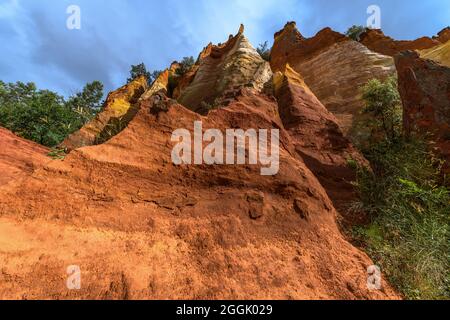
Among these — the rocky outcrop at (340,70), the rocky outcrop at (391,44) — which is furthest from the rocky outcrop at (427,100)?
the rocky outcrop at (391,44)

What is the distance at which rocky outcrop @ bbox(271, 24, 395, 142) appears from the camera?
13.3 m

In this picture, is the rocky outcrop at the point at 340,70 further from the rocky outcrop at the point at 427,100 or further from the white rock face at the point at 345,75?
the rocky outcrop at the point at 427,100

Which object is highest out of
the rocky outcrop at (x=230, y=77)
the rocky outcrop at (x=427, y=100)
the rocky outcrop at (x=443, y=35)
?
the rocky outcrop at (x=443, y=35)

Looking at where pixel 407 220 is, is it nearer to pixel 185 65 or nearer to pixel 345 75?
pixel 345 75

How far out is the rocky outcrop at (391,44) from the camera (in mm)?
21062

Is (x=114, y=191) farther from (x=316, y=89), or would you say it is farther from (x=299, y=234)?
(x=316, y=89)

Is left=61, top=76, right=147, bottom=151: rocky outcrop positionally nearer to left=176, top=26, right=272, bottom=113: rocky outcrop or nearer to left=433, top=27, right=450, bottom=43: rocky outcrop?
left=176, top=26, right=272, bottom=113: rocky outcrop

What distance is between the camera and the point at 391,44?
21.4 metres

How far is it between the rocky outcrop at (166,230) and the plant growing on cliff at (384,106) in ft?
18.9

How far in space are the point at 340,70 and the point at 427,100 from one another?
8732 mm

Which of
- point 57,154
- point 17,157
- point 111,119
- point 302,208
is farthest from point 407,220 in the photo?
point 111,119

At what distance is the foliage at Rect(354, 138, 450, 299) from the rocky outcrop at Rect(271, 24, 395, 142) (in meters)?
4.31
